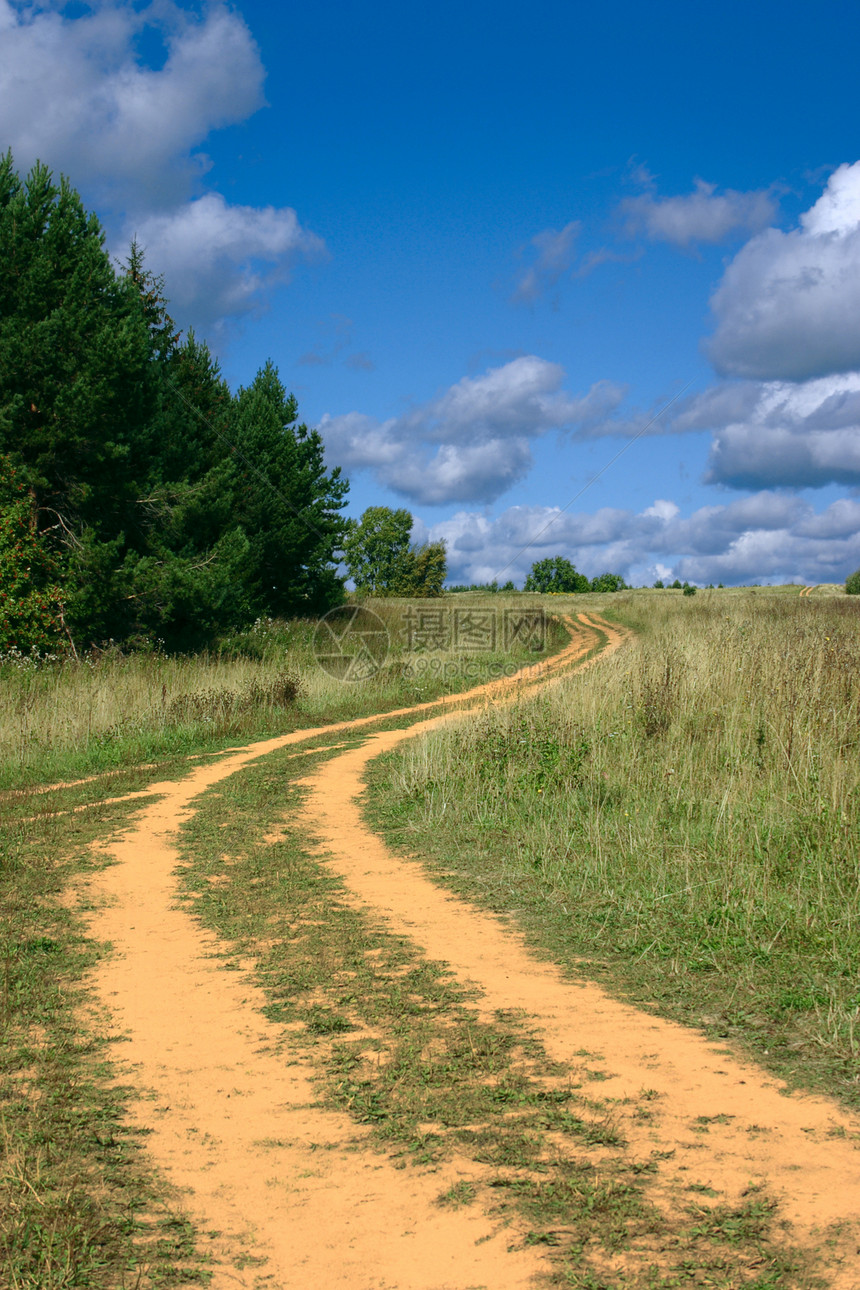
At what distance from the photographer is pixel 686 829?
7.18 m

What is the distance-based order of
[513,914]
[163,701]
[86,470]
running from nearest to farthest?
[513,914], [163,701], [86,470]

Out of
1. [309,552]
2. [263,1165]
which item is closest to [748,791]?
[263,1165]

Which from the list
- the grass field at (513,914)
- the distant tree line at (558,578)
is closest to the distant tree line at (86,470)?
the grass field at (513,914)

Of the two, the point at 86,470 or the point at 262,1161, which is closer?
the point at 262,1161

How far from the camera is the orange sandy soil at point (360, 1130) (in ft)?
9.12

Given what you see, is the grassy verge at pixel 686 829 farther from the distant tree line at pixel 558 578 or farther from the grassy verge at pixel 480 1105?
the distant tree line at pixel 558 578

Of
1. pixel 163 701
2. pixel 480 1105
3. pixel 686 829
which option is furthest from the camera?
pixel 163 701

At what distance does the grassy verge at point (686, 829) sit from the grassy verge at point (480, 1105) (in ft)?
3.40

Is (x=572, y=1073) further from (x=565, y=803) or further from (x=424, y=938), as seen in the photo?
(x=565, y=803)

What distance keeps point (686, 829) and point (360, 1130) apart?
441 cm

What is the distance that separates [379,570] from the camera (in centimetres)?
6894

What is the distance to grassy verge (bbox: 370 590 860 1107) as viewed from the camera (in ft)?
15.9

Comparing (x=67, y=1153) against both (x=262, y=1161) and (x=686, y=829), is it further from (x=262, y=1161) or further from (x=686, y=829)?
(x=686, y=829)

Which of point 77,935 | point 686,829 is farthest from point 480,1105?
point 686,829
